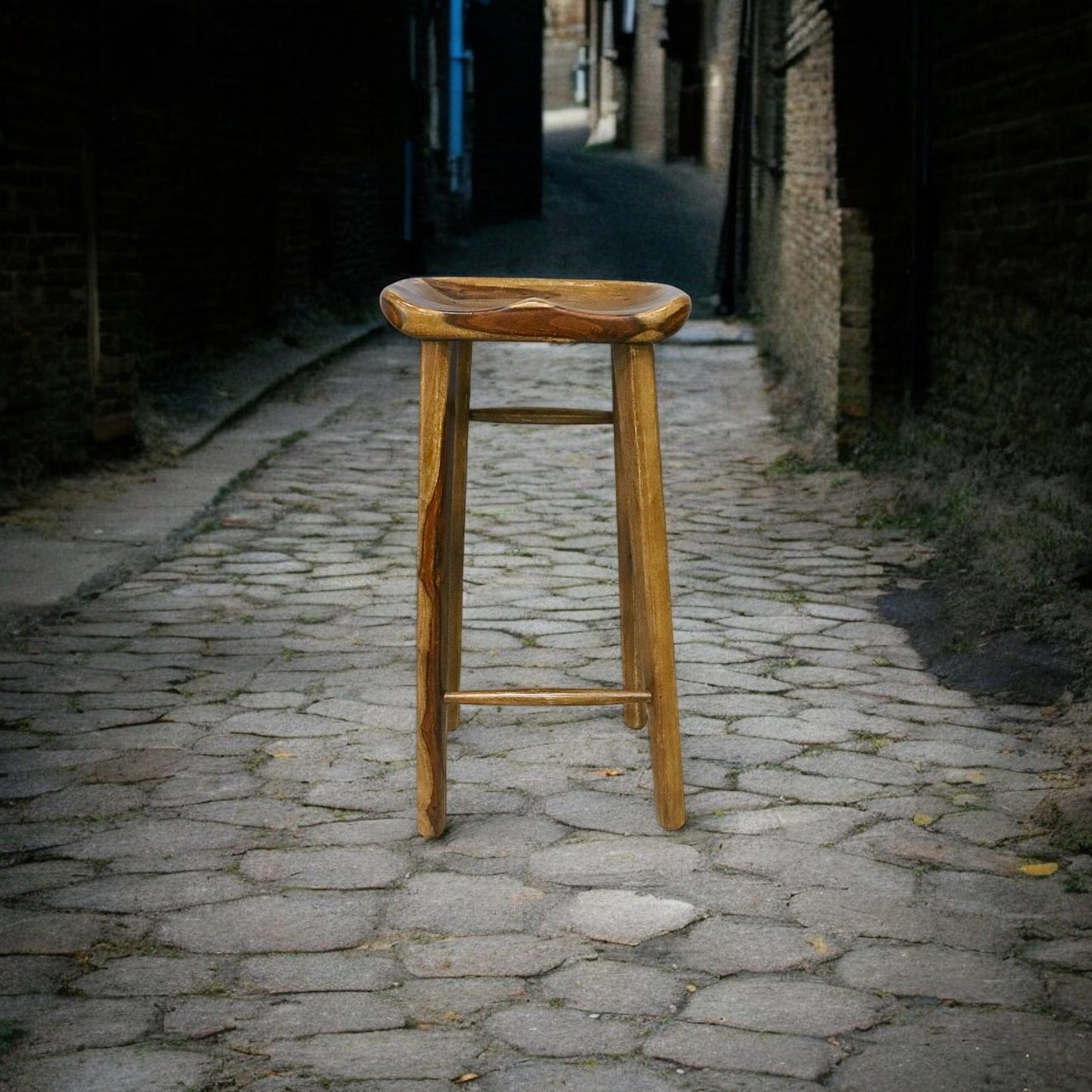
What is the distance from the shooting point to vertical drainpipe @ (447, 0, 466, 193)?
19156 millimetres

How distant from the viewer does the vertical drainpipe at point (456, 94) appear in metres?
19.2

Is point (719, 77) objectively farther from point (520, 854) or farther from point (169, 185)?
point (520, 854)

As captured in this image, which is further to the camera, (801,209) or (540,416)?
(801,209)

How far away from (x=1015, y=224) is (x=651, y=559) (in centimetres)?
378

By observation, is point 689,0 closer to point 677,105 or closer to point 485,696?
point 677,105

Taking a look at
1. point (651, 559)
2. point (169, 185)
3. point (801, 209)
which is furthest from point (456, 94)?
point (651, 559)

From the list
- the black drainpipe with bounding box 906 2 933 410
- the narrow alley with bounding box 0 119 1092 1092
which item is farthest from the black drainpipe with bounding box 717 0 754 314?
the narrow alley with bounding box 0 119 1092 1092

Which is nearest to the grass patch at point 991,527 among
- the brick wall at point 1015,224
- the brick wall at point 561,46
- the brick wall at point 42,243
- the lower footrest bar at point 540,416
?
the brick wall at point 1015,224

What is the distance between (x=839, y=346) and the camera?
25.4 feet

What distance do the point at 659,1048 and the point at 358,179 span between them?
13.7m

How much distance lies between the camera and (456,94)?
19.6 metres

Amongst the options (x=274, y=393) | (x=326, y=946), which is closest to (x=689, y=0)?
(x=274, y=393)

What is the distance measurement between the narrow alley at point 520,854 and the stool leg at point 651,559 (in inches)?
5.5

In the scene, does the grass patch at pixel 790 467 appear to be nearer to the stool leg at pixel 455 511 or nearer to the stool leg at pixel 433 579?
the stool leg at pixel 455 511
